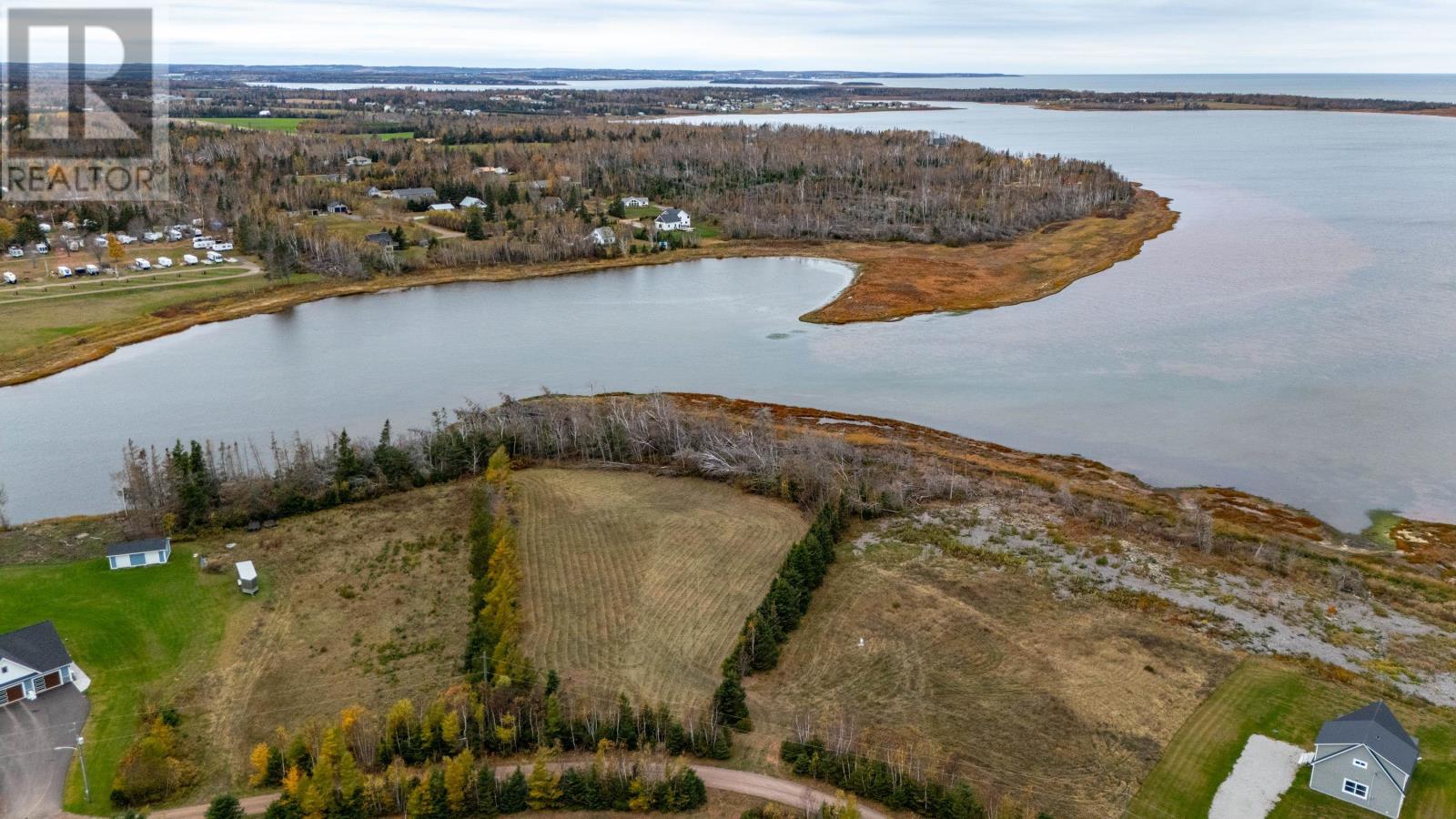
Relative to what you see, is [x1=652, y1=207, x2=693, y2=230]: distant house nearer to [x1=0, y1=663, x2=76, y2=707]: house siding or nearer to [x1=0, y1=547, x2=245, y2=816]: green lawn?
[x1=0, y1=547, x2=245, y2=816]: green lawn

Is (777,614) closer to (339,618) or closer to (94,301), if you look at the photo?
(339,618)

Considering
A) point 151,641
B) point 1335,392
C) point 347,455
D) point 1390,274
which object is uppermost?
point 1390,274

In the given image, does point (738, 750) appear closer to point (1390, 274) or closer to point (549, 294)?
point (549, 294)

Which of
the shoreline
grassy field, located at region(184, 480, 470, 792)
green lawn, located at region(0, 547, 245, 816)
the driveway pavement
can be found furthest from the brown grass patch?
the driveway pavement

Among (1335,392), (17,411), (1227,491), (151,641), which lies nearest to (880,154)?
(1335,392)

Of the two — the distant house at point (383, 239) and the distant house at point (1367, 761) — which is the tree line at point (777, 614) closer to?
the distant house at point (1367, 761)

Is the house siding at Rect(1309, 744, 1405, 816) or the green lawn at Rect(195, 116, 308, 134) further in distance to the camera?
the green lawn at Rect(195, 116, 308, 134)

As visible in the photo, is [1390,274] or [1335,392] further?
[1390,274]
